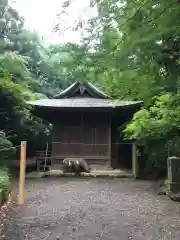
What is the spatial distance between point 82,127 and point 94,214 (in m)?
11.1

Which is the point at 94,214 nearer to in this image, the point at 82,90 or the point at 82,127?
the point at 82,127

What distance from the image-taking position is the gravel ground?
641cm

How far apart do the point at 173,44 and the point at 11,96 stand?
12.0 m

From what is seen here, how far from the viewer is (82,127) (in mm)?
18969

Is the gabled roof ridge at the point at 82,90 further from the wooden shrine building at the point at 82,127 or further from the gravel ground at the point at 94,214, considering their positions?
the gravel ground at the point at 94,214

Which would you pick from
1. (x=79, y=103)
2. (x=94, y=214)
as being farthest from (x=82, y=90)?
(x=94, y=214)

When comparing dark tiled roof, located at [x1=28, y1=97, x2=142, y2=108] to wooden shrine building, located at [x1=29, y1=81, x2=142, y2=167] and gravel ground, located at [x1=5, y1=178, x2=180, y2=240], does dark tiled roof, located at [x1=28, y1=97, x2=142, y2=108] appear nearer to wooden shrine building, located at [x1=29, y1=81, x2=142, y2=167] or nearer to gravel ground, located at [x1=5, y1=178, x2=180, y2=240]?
wooden shrine building, located at [x1=29, y1=81, x2=142, y2=167]

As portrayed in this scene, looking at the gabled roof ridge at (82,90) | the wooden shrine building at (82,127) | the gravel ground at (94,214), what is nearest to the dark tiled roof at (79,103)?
the wooden shrine building at (82,127)

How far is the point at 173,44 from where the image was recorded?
16.0 feet

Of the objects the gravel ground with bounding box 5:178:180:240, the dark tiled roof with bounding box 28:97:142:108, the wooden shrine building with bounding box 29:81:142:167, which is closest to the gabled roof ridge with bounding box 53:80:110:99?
the dark tiled roof with bounding box 28:97:142:108

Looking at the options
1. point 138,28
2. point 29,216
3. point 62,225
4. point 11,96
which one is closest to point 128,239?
point 62,225

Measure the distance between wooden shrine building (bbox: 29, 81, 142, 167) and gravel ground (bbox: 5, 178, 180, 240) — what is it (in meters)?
5.89

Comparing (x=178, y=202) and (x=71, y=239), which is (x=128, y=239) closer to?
(x=71, y=239)

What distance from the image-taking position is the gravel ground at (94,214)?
6.41 meters
